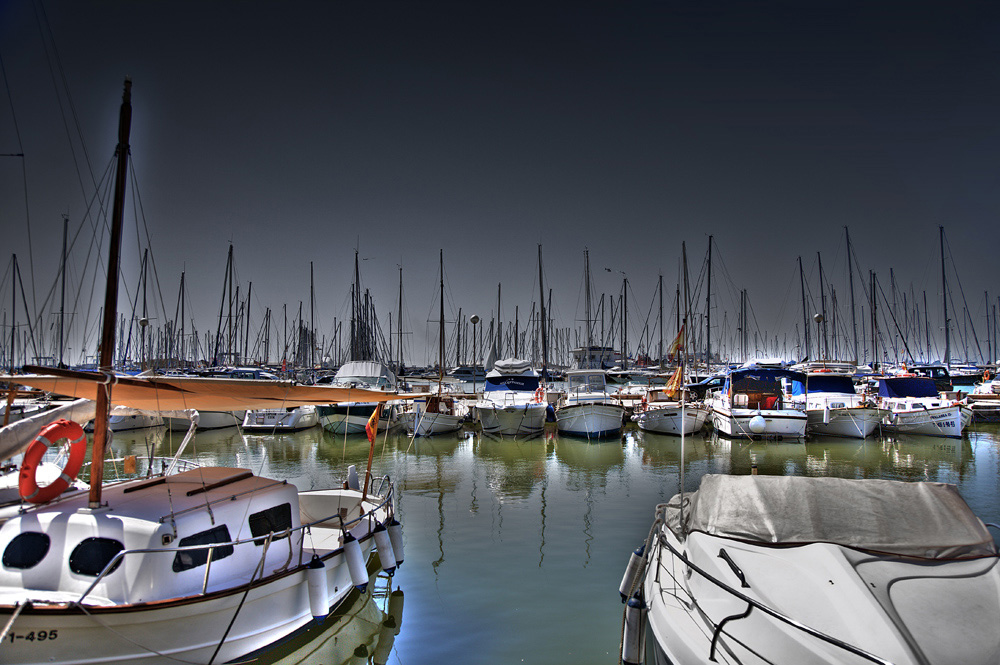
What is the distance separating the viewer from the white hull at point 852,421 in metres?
31.5

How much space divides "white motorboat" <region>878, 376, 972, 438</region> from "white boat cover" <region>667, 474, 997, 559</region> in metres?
30.7

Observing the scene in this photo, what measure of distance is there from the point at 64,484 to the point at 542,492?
13.4m

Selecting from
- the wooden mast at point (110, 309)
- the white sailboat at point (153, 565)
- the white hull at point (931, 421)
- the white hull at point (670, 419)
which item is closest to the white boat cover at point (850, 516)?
the white sailboat at point (153, 565)

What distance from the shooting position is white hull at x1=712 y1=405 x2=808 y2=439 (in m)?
30.4

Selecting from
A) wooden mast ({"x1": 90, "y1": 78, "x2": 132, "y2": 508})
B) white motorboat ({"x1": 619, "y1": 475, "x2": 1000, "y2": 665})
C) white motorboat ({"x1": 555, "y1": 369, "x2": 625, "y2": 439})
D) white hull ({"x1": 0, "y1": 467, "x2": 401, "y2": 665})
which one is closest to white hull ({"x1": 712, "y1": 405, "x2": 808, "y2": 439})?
white motorboat ({"x1": 555, "y1": 369, "x2": 625, "y2": 439})

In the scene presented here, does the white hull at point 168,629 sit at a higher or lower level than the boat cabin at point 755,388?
lower

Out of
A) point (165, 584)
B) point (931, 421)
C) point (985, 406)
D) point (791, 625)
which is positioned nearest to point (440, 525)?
point (165, 584)

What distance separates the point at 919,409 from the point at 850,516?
31932 millimetres

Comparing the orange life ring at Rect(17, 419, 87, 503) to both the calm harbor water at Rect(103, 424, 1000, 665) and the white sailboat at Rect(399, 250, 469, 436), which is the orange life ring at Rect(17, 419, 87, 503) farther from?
the white sailboat at Rect(399, 250, 469, 436)

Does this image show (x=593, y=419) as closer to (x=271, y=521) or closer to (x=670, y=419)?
(x=670, y=419)

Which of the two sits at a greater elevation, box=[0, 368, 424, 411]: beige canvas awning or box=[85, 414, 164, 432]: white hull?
box=[0, 368, 424, 411]: beige canvas awning

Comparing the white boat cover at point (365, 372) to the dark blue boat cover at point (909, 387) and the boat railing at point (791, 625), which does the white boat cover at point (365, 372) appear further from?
the boat railing at point (791, 625)

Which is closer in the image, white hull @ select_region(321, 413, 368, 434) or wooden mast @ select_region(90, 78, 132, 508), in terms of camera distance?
wooden mast @ select_region(90, 78, 132, 508)

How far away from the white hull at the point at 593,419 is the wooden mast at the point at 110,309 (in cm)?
2504
